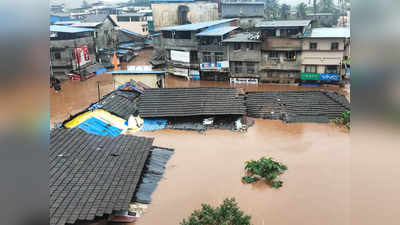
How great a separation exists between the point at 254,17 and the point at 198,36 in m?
14.4

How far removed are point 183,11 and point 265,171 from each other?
3531 centimetres

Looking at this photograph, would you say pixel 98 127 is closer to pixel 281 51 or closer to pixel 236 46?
pixel 236 46

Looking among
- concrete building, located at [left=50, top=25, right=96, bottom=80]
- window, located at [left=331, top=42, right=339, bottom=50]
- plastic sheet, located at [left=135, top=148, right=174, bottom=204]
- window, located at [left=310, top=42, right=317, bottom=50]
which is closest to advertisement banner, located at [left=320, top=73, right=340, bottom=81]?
window, located at [left=331, top=42, right=339, bottom=50]

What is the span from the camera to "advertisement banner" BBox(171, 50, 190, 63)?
32.3 meters

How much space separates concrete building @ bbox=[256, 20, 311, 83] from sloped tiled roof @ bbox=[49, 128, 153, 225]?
55.8 feet

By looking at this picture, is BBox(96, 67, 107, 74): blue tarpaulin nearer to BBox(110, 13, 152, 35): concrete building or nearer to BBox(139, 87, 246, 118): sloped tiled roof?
BBox(110, 13, 152, 35): concrete building

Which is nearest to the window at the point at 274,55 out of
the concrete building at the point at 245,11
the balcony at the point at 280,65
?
the balcony at the point at 280,65

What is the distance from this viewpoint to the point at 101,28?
4172 centimetres

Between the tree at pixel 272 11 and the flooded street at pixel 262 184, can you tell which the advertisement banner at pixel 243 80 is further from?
the tree at pixel 272 11

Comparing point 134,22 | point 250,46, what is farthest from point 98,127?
point 134,22

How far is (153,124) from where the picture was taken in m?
21.2
